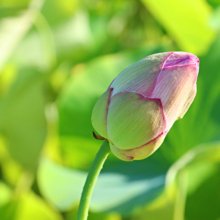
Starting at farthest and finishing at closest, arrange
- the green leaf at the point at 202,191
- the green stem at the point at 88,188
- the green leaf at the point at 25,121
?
the green leaf at the point at 25,121 < the green leaf at the point at 202,191 < the green stem at the point at 88,188

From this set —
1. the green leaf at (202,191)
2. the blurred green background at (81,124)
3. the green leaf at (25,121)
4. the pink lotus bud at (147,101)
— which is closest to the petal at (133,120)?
the pink lotus bud at (147,101)

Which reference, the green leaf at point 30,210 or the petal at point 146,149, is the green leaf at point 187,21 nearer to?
the green leaf at point 30,210

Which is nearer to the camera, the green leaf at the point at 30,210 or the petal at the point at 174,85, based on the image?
the petal at the point at 174,85

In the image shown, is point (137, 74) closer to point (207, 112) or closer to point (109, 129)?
point (109, 129)

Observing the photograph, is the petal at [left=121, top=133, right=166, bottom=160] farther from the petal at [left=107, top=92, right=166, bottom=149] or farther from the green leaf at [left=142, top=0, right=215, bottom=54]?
the green leaf at [left=142, top=0, right=215, bottom=54]

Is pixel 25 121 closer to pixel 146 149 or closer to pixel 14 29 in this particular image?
pixel 14 29
